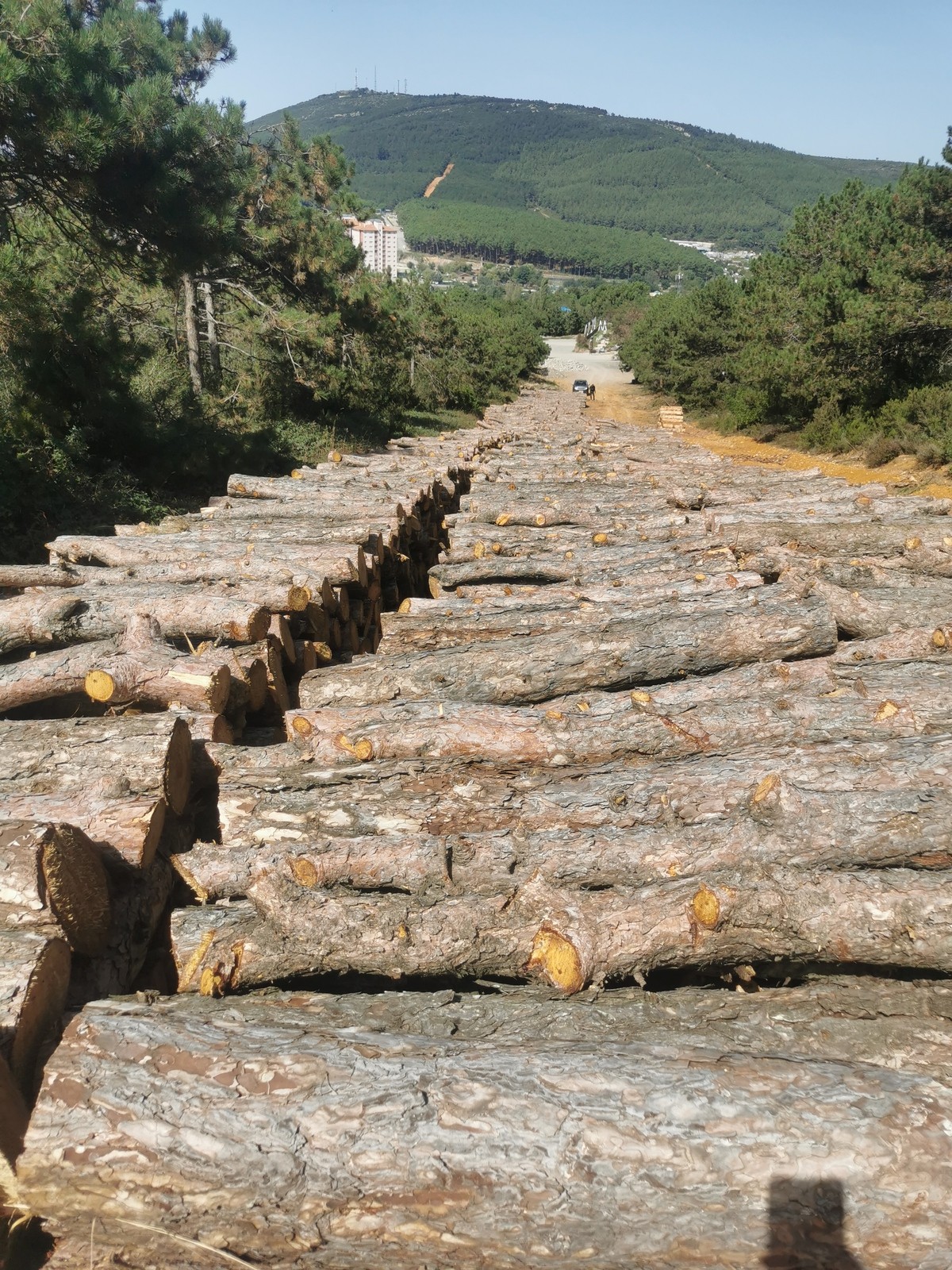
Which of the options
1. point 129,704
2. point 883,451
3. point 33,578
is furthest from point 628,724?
point 883,451

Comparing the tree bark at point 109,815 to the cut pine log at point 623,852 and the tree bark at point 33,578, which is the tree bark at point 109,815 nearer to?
the cut pine log at point 623,852

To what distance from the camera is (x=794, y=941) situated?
3.22 meters

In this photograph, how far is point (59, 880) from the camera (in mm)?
3016

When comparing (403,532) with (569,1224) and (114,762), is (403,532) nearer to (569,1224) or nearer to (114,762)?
(114,762)

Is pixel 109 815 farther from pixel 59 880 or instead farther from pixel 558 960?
pixel 558 960

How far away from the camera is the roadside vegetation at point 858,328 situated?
59.6 feet

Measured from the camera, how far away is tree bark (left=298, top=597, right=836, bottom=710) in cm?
530

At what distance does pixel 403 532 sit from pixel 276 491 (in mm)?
1919

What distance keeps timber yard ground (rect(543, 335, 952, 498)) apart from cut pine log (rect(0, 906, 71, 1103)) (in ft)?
41.8

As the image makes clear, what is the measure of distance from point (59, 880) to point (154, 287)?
1319 cm

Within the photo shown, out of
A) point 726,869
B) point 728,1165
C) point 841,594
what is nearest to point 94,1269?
point 728,1165

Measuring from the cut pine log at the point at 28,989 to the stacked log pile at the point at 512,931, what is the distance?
1.6 inches

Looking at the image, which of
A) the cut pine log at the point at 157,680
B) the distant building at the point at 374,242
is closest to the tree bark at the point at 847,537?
the cut pine log at the point at 157,680

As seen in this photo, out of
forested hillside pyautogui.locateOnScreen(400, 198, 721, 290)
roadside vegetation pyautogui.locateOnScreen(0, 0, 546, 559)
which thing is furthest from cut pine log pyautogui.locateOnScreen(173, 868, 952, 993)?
forested hillside pyautogui.locateOnScreen(400, 198, 721, 290)
